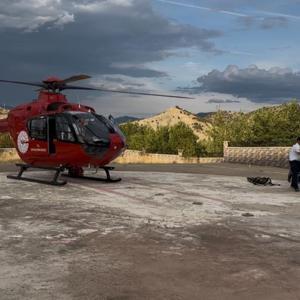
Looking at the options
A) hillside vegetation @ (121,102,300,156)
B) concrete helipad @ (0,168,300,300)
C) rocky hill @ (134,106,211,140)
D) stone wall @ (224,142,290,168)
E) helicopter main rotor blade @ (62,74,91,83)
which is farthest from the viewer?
rocky hill @ (134,106,211,140)

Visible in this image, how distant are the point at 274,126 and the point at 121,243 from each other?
41.6 m

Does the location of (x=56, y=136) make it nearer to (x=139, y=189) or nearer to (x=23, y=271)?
(x=139, y=189)

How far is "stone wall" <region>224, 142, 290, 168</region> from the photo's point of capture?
1182 inches

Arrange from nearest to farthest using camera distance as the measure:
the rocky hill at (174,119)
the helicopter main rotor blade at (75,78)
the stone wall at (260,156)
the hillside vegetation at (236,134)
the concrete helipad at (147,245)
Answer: the concrete helipad at (147,245)
the helicopter main rotor blade at (75,78)
the stone wall at (260,156)
the hillside vegetation at (236,134)
the rocky hill at (174,119)

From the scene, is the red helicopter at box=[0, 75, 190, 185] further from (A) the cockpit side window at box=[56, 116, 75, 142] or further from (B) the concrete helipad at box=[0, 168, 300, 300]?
(B) the concrete helipad at box=[0, 168, 300, 300]

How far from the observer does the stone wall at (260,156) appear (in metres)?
30.0

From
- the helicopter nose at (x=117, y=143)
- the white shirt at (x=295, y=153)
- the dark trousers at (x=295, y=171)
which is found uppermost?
the helicopter nose at (x=117, y=143)

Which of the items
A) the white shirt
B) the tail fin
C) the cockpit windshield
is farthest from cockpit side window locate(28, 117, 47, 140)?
the white shirt

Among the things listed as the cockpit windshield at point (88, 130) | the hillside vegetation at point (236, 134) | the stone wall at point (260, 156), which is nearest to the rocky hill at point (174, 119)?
the hillside vegetation at point (236, 134)

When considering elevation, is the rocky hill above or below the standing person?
above

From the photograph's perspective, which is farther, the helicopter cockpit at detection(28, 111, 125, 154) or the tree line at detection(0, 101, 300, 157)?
the tree line at detection(0, 101, 300, 157)

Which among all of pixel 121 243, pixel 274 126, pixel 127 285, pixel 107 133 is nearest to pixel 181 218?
pixel 121 243

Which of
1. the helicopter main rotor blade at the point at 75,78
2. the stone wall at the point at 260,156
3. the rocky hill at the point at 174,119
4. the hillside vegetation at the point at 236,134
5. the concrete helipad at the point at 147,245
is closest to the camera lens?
the concrete helipad at the point at 147,245

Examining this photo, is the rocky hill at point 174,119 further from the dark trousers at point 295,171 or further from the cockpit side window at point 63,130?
the cockpit side window at point 63,130
